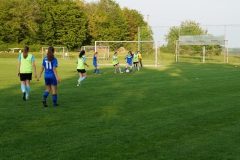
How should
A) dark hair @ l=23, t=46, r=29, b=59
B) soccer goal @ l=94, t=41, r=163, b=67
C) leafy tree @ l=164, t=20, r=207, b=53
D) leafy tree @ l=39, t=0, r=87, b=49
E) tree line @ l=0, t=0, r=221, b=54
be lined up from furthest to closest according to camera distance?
leafy tree @ l=39, t=0, r=87, b=49 < tree line @ l=0, t=0, r=221, b=54 < leafy tree @ l=164, t=20, r=207, b=53 < soccer goal @ l=94, t=41, r=163, b=67 < dark hair @ l=23, t=46, r=29, b=59

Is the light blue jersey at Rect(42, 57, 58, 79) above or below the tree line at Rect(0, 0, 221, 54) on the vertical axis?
below

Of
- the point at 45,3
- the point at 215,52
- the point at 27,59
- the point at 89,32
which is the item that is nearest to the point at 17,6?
the point at 45,3

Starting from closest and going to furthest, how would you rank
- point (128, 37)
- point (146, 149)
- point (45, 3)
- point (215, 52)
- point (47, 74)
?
1. point (146, 149)
2. point (47, 74)
3. point (215, 52)
4. point (45, 3)
5. point (128, 37)

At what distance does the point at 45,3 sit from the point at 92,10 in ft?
46.1

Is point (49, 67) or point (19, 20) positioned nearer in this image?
point (49, 67)

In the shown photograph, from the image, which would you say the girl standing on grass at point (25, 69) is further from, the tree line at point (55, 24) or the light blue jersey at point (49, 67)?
the tree line at point (55, 24)

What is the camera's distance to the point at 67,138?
284 inches

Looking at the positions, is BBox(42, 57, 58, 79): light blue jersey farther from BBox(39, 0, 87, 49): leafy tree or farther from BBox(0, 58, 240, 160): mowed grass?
BBox(39, 0, 87, 49): leafy tree

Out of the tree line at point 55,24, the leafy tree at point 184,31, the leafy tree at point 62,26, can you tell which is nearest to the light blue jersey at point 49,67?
the leafy tree at point 184,31

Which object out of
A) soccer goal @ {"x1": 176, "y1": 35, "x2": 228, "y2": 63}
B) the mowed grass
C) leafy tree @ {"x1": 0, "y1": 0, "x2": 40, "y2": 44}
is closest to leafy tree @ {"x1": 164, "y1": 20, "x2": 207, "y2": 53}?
soccer goal @ {"x1": 176, "y1": 35, "x2": 228, "y2": 63}

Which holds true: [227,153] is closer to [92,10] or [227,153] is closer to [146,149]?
[146,149]

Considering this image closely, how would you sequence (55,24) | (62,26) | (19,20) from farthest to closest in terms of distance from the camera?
(55,24)
(62,26)
(19,20)

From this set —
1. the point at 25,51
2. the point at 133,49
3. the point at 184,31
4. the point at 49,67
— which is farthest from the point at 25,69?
the point at 184,31

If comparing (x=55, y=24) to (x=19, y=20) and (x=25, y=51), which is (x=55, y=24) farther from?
(x=25, y=51)
